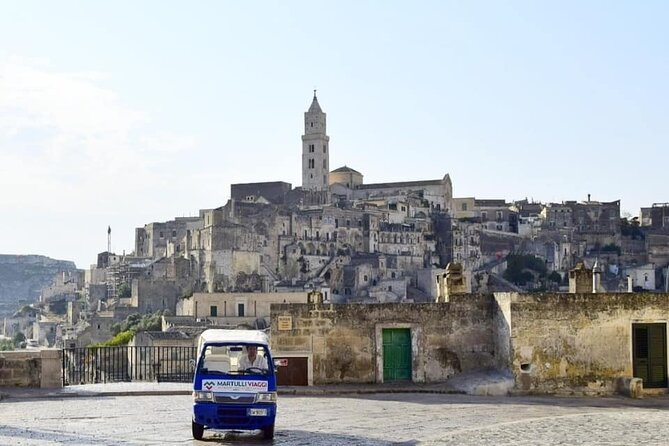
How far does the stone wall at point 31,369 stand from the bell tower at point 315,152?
127791 millimetres

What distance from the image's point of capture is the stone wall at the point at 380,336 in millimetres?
20844

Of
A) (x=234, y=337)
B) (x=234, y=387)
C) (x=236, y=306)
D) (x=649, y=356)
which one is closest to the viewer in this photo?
(x=234, y=387)

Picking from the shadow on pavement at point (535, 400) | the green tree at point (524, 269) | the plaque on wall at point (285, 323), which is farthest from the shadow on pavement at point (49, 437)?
the green tree at point (524, 269)

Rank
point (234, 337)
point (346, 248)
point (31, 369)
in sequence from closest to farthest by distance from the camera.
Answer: point (234, 337) → point (31, 369) → point (346, 248)

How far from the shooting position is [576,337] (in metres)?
20.2

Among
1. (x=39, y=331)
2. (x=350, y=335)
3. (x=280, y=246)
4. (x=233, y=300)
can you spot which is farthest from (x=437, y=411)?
(x=39, y=331)

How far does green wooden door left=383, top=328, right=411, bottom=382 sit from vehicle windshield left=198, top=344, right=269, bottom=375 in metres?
7.47

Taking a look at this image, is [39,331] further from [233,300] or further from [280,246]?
[233,300]

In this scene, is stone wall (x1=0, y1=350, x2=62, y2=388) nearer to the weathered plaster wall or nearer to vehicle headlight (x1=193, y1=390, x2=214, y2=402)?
vehicle headlight (x1=193, y1=390, x2=214, y2=402)

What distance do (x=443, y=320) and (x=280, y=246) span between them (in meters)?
101

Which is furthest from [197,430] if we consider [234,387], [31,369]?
[31,369]

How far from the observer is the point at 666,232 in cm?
14162

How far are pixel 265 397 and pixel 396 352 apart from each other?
7958 millimetres

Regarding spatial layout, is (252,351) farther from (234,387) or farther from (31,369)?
(31,369)
